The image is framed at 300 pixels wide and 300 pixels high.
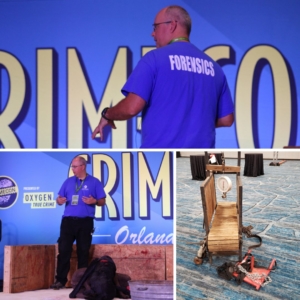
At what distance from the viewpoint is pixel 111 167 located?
6.04 feet

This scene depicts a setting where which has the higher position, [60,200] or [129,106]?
[129,106]

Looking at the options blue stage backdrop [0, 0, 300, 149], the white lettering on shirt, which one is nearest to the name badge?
the white lettering on shirt

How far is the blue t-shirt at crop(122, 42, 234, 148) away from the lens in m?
1.94

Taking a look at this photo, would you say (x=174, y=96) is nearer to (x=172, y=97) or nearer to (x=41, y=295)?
(x=172, y=97)

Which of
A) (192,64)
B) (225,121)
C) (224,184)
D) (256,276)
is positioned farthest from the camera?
(225,121)

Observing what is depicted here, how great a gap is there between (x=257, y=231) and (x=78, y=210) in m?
0.64

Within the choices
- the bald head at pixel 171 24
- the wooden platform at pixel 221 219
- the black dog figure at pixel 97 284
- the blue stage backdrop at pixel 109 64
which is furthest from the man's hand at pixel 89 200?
the blue stage backdrop at pixel 109 64

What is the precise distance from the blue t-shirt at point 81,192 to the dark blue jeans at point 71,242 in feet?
0.08

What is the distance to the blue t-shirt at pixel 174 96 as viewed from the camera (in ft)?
6.36

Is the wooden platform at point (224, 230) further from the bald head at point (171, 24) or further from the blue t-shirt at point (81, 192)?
the bald head at point (171, 24)

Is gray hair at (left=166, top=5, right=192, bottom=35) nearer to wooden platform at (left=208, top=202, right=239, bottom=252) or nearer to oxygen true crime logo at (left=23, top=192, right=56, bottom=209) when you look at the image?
wooden platform at (left=208, top=202, right=239, bottom=252)

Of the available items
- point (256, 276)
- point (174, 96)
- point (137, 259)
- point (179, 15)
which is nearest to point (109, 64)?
point (179, 15)

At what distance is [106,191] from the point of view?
187 centimetres

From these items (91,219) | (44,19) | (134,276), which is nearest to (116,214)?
(91,219)
